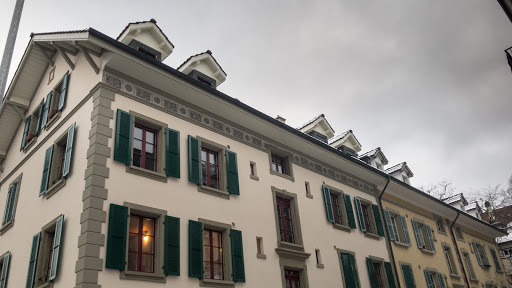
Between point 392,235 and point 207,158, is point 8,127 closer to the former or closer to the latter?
point 207,158

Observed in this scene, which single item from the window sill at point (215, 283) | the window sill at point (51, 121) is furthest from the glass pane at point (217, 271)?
the window sill at point (51, 121)

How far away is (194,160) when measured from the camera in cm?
1442

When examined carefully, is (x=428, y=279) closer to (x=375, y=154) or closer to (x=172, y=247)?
(x=375, y=154)

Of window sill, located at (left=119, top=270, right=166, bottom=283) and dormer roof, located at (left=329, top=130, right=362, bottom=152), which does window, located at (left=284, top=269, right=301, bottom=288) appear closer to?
window sill, located at (left=119, top=270, right=166, bottom=283)

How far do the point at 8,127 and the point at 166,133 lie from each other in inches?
379

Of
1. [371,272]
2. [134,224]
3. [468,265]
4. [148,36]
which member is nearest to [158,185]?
[134,224]

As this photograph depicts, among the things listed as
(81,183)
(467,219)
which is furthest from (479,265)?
(81,183)

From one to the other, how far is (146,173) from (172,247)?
2274mm

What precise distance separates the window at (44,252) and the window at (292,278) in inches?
310

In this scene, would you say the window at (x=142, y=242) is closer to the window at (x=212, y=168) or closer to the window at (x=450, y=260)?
the window at (x=212, y=168)

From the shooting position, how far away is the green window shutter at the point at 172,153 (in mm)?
13484

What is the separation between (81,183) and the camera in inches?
472

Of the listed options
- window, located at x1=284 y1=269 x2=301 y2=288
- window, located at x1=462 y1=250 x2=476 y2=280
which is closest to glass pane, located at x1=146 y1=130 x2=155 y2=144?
window, located at x1=284 y1=269 x2=301 y2=288

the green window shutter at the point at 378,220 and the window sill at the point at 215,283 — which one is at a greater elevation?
the green window shutter at the point at 378,220
